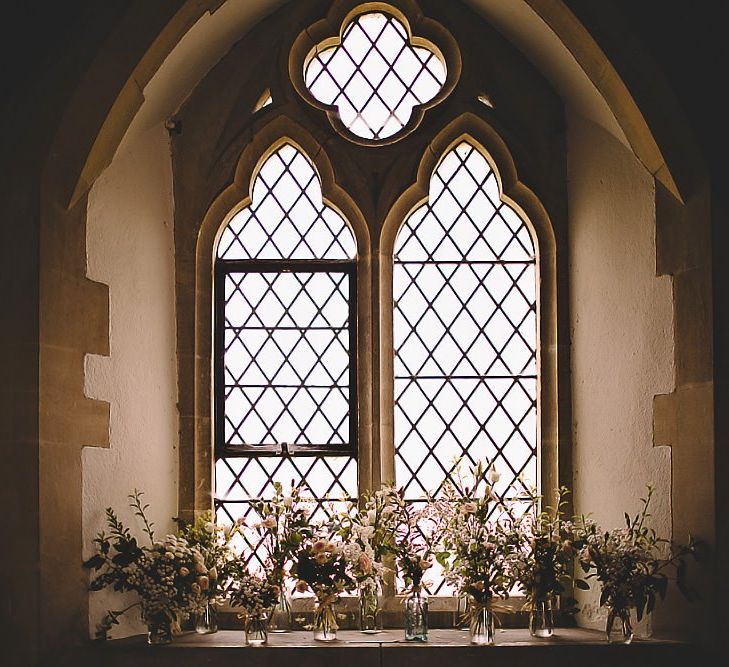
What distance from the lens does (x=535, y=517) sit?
5406 millimetres

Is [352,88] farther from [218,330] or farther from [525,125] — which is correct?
[218,330]

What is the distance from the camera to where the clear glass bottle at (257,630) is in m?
4.68

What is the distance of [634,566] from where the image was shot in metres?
4.52

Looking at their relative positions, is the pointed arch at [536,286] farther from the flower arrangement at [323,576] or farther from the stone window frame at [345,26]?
the flower arrangement at [323,576]

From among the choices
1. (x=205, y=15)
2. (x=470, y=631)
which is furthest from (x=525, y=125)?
(x=470, y=631)

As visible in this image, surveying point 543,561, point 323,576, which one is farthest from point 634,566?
point 323,576

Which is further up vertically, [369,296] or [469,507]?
[369,296]

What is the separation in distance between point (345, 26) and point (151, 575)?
2881mm

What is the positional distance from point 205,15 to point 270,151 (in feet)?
3.02

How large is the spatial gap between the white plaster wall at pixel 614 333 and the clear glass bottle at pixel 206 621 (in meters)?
1.69

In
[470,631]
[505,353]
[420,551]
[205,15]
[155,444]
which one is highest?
[205,15]

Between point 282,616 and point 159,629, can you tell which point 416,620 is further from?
point 159,629

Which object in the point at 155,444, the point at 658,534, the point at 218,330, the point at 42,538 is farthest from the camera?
the point at 218,330

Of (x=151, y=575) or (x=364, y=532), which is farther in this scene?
(x=364, y=532)
